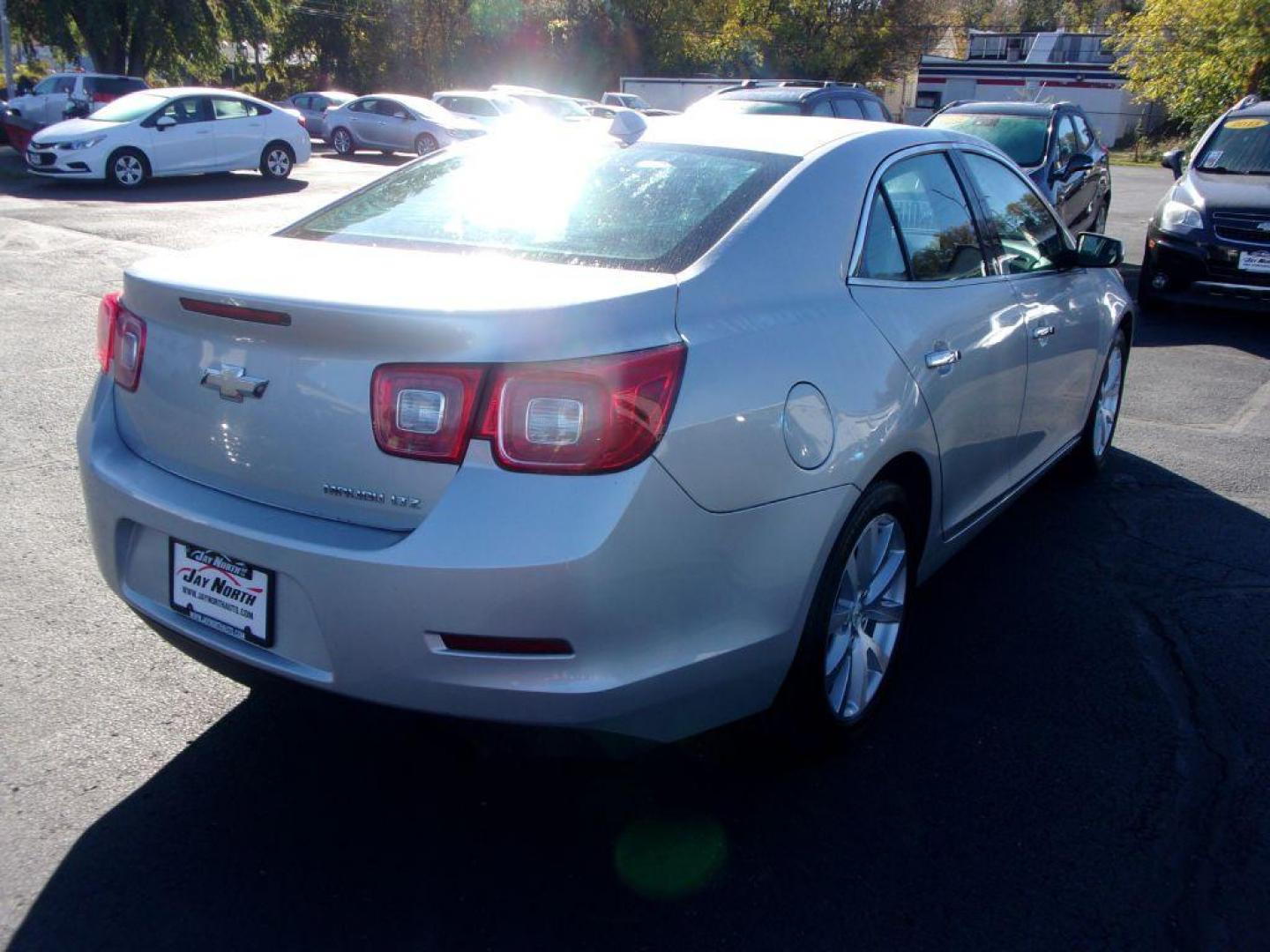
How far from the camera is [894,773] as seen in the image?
325 centimetres

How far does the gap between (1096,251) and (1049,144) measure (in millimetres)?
7852

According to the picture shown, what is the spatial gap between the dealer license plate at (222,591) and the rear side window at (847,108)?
1128cm

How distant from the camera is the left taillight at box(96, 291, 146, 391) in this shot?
293 cm

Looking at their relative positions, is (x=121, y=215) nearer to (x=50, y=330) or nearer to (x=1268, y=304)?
(x=50, y=330)

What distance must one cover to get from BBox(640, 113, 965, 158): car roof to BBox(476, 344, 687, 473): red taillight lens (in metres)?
1.32

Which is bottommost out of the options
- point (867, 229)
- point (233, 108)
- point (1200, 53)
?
point (867, 229)

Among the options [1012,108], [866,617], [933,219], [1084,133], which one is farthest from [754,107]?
[866,617]

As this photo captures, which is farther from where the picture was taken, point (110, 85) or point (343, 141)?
point (343, 141)

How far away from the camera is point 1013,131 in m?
12.0

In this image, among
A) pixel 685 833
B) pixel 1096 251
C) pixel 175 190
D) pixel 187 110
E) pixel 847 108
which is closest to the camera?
pixel 685 833

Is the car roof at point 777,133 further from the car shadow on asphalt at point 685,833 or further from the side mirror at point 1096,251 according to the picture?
the car shadow on asphalt at point 685,833

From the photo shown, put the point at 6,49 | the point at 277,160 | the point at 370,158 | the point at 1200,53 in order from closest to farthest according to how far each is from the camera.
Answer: the point at 277,160 → the point at 1200,53 → the point at 370,158 → the point at 6,49

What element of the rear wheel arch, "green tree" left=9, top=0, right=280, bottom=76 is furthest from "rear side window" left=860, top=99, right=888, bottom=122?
"green tree" left=9, top=0, right=280, bottom=76

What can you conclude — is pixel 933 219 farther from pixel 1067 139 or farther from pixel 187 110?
pixel 187 110
